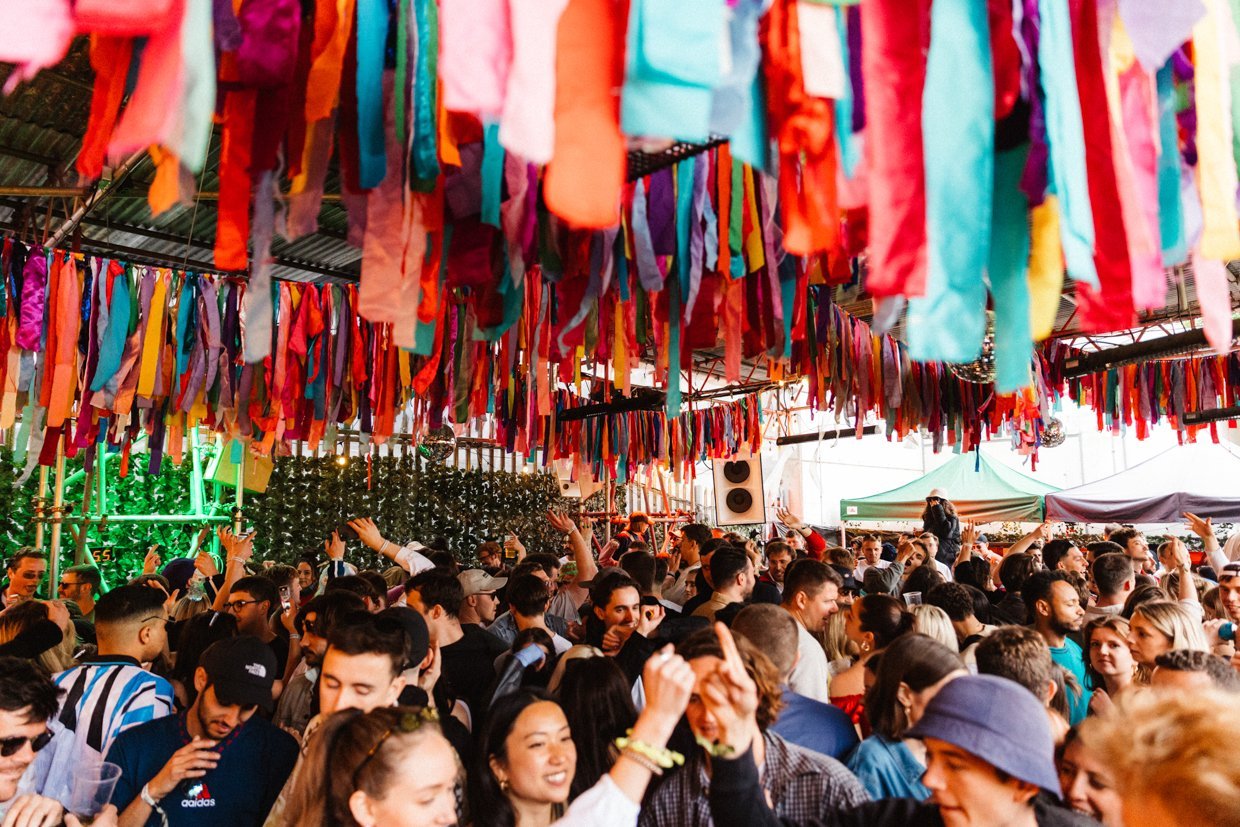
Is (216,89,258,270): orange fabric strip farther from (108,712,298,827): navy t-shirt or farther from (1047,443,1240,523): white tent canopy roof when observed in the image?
(1047,443,1240,523): white tent canopy roof

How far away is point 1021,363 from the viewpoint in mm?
1360

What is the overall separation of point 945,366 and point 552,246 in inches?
186

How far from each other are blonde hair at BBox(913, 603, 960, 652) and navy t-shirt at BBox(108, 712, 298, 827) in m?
2.06

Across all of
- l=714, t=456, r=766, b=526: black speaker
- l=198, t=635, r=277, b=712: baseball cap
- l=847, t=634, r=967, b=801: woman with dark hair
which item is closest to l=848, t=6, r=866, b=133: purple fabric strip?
l=847, t=634, r=967, b=801: woman with dark hair

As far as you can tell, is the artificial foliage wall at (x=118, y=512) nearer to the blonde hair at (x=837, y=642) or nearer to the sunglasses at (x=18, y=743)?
the blonde hair at (x=837, y=642)

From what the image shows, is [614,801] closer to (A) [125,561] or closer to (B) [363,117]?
(B) [363,117]

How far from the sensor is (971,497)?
1169 centimetres

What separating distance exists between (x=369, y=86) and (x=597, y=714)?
1.62 metres

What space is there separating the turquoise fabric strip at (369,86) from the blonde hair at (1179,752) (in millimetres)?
1463

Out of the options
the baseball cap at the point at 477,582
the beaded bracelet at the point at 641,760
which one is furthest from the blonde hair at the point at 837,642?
the beaded bracelet at the point at 641,760

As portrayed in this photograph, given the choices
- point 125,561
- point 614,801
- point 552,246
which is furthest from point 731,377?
point 125,561

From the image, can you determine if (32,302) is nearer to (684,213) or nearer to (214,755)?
(214,755)

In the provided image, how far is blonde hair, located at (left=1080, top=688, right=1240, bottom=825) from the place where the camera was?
1.00 meters

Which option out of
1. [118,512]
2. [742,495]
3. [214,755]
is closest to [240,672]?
[214,755]
